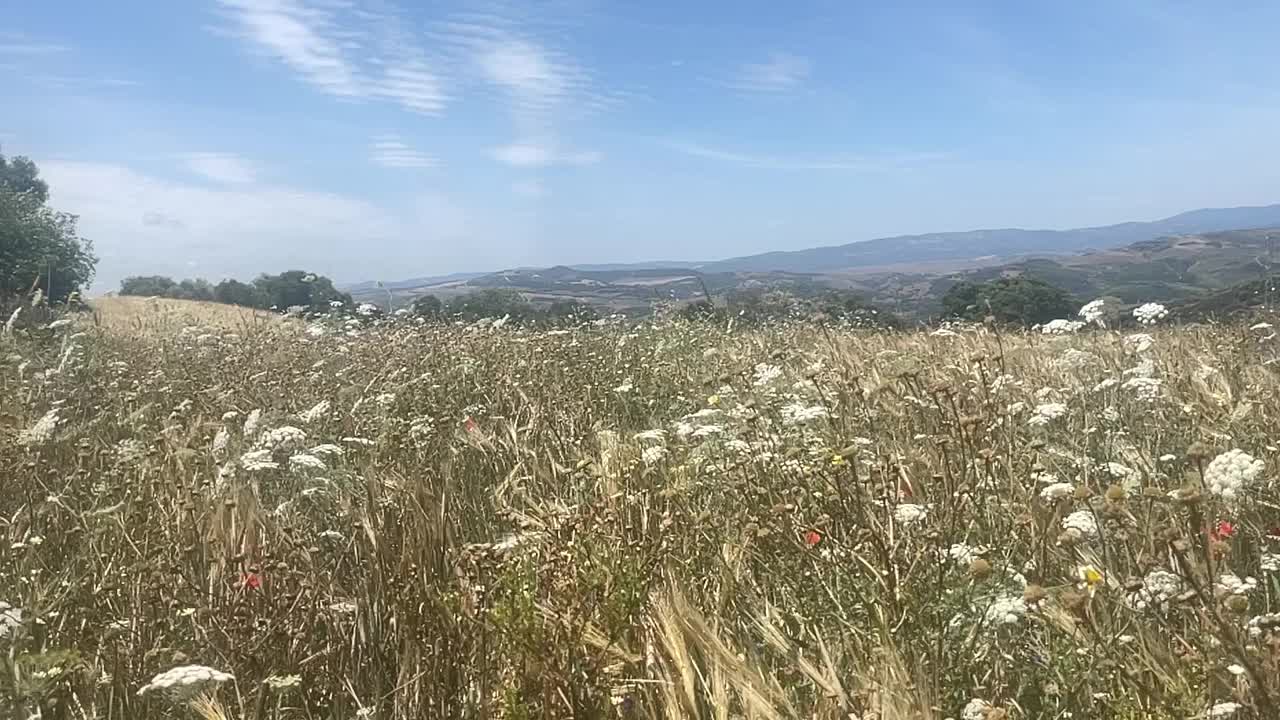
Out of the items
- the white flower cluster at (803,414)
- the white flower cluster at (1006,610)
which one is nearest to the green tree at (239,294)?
the white flower cluster at (803,414)

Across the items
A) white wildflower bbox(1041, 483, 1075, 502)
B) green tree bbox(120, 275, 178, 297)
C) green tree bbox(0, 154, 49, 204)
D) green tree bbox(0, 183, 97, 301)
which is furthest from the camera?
green tree bbox(0, 154, 49, 204)

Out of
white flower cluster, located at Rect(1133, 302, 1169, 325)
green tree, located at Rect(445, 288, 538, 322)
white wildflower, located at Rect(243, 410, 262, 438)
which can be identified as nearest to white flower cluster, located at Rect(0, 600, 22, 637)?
white wildflower, located at Rect(243, 410, 262, 438)

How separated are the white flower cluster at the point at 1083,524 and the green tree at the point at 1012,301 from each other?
5891mm

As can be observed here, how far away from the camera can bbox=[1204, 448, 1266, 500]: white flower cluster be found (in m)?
1.88

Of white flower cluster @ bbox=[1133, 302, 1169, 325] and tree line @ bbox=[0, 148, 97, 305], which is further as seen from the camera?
tree line @ bbox=[0, 148, 97, 305]

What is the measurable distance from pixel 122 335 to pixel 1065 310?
29.0 ft

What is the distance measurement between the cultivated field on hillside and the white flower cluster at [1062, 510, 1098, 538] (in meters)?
0.01

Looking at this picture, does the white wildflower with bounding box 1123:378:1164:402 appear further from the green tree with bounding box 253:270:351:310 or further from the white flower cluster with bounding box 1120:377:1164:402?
the green tree with bounding box 253:270:351:310

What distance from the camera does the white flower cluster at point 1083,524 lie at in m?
2.21

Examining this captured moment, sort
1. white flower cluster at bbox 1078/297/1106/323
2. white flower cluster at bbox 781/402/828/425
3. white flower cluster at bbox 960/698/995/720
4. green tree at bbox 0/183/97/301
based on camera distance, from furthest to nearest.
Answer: green tree at bbox 0/183/97/301
white flower cluster at bbox 1078/297/1106/323
white flower cluster at bbox 781/402/828/425
white flower cluster at bbox 960/698/995/720

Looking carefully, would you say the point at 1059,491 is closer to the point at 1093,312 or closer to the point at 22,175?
the point at 1093,312

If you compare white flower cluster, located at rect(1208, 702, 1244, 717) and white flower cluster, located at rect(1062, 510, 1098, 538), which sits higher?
white flower cluster, located at rect(1062, 510, 1098, 538)

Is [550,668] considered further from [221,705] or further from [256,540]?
[256,540]

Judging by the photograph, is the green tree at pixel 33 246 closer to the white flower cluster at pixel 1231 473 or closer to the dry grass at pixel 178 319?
the dry grass at pixel 178 319
